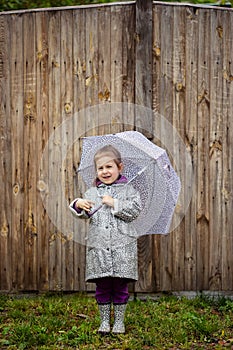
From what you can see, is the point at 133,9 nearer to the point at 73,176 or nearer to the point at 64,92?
the point at 64,92

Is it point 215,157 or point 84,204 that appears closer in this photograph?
point 84,204

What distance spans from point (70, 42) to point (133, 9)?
0.61 meters

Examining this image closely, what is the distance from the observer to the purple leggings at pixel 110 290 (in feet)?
16.6

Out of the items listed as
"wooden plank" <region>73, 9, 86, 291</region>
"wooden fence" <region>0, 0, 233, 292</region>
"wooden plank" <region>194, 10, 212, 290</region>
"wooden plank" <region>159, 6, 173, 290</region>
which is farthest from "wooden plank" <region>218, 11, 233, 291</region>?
"wooden plank" <region>73, 9, 86, 291</region>

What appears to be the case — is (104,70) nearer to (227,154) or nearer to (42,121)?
(42,121)

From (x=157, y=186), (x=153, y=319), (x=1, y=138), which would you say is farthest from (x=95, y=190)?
(x=1, y=138)

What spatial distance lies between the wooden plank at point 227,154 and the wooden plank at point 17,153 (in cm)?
175

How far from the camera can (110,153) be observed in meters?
5.00

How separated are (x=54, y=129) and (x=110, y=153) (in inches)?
53.3

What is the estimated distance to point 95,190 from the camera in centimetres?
504

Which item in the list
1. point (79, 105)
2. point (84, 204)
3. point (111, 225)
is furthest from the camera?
point (79, 105)

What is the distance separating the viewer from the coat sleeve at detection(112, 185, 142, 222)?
4.90 metres

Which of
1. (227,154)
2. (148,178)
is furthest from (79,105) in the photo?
(148,178)

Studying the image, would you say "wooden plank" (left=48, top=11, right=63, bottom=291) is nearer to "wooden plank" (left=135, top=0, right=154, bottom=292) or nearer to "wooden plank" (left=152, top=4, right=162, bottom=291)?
"wooden plank" (left=135, top=0, right=154, bottom=292)
